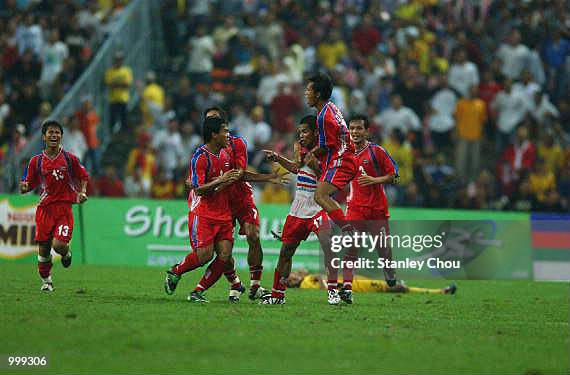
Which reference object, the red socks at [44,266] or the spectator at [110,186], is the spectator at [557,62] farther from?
the red socks at [44,266]

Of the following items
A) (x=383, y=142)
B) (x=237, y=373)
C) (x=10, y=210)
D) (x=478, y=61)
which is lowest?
(x=237, y=373)

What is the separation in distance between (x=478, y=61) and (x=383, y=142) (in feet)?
11.8

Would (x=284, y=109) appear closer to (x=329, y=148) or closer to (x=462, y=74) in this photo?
(x=462, y=74)

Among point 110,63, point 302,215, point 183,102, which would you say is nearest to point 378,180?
point 302,215

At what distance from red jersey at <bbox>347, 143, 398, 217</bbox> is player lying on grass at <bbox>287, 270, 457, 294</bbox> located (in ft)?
4.31

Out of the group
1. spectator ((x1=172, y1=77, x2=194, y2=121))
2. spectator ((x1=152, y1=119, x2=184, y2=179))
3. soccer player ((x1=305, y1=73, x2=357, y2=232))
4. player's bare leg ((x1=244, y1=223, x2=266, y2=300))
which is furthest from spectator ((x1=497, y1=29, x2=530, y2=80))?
soccer player ((x1=305, y1=73, x2=357, y2=232))

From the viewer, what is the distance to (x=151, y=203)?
22.2 meters

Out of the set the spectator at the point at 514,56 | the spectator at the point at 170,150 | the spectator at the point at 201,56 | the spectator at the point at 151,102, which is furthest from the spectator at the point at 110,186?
the spectator at the point at 514,56

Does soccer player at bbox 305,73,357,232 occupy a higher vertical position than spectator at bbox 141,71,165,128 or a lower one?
lower

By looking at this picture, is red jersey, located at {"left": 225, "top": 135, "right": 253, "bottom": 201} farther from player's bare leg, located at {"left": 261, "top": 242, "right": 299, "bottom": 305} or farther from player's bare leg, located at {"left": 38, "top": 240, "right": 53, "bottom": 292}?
player's bare leg, located at {"left": 38, "top": 240, "right": 53, "bottom": 292}

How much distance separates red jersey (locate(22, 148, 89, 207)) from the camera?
14.5 meters

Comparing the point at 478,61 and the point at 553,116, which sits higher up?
the point at 478,61

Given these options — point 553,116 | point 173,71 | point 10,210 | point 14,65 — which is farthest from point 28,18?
point 553,116

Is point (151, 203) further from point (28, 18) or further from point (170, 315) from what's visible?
point (170, 315)
